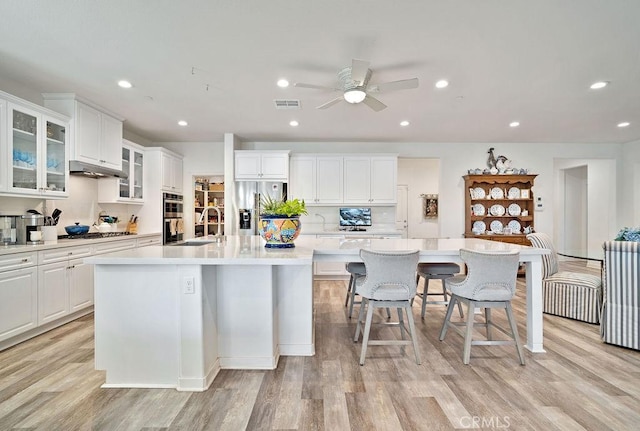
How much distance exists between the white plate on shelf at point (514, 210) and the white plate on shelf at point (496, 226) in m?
0.27

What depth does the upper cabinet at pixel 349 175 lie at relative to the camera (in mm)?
5688

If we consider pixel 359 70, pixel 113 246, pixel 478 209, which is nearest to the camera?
pixel 359 70

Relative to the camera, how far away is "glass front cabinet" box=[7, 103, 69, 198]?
3016mm

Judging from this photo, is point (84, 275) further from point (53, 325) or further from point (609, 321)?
point (609, 321)

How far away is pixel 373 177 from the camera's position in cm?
569

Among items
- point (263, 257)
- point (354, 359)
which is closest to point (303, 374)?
point (354, 359)

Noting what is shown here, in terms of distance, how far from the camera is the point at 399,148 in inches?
236

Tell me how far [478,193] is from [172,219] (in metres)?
5.66

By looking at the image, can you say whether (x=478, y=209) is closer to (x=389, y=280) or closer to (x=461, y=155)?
(x=461, y=155)

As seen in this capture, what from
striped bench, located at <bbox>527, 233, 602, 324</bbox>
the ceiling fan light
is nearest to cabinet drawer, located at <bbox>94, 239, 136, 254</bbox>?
the ceiling fan light

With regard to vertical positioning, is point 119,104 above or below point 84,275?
above

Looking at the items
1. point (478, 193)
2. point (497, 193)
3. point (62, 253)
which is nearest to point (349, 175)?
point (478, 193)

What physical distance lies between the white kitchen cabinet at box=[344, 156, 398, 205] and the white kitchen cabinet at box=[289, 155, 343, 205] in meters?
0.17

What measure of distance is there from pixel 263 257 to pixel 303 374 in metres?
0.94
